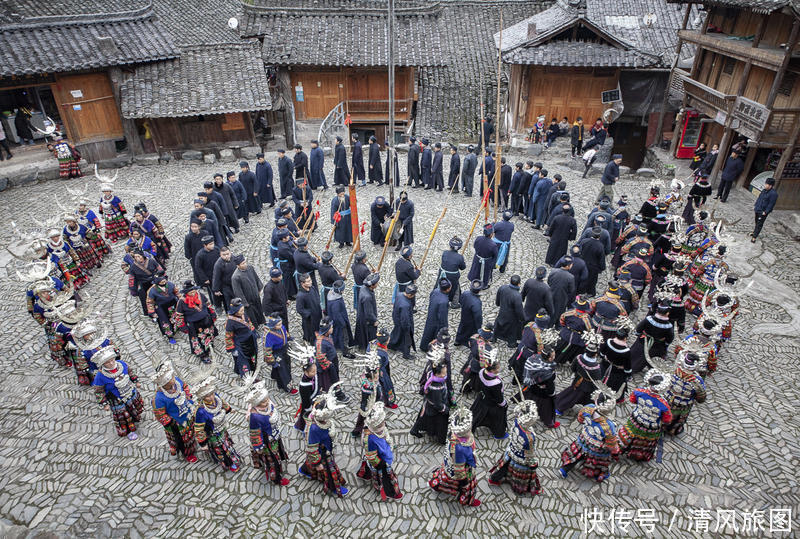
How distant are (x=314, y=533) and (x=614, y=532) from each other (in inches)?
168

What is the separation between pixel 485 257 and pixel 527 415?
5658 millimetres

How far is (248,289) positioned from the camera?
1009 centimetres

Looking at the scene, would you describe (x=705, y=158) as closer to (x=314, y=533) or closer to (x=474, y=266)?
(x=474, y=266)

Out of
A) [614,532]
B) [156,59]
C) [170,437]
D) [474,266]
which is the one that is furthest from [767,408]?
[156,59]

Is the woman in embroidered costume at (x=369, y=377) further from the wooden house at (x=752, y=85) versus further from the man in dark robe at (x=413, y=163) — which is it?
the wooden house at (x=752, y=85)

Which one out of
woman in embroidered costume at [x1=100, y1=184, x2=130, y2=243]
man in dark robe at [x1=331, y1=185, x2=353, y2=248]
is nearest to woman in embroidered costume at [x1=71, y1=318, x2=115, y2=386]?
woman in embroidered costume at [x1=100, y1=184, x2=130, y2=243]

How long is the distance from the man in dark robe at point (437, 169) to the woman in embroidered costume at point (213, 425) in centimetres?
1222

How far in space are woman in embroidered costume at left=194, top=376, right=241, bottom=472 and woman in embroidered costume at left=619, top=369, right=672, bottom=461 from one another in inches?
243

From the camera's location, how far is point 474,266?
12086mm

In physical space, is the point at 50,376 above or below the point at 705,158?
below

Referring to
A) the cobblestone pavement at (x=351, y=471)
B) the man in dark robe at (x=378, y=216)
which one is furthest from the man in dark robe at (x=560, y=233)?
the man in dark robe at (x=378, y=216)

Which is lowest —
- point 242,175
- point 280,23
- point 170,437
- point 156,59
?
point 170,437

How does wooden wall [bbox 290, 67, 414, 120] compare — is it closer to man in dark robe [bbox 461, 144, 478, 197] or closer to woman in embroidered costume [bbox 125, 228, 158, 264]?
man in dark robe [bbox 461, 144, 478, 197]

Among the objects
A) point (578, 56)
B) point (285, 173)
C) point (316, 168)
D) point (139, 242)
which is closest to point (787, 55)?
point (578, 56)
